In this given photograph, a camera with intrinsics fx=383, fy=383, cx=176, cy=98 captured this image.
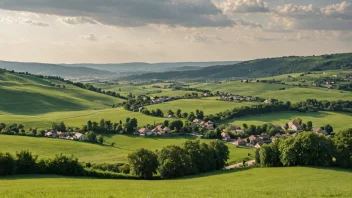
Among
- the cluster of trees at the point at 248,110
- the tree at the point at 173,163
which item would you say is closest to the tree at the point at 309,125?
the cluster of trees at the point at 248,110

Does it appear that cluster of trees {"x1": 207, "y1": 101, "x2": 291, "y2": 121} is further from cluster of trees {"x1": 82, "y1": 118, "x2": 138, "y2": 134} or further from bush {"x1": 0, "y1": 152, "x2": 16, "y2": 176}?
bush {"x1": 0, "y1": 152, "x2": 16, "y2": 176}

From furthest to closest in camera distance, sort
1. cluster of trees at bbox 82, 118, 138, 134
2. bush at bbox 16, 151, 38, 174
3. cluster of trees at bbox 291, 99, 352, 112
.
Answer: cluster of trees at bbox 291, 99, 352, 112 < cluster of trees at bbox 82, 118, 138, 134 < bush at bbox 16, 151, 38, 174

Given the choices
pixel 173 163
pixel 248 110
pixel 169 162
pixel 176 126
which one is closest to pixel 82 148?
pixel 169 162

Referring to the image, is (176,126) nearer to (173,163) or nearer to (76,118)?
(76,118)

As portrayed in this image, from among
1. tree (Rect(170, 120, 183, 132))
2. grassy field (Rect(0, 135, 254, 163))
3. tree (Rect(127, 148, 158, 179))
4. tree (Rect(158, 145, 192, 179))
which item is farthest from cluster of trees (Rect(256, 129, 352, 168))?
tree (Rect(170, 120, 183, 132))

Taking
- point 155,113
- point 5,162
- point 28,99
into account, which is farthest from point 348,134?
point 28,99

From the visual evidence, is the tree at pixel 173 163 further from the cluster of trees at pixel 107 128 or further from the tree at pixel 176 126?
the tree at pixel 176 126

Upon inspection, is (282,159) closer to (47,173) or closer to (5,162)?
(47,173)
